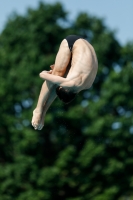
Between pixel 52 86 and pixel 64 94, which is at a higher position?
pixel 52 86

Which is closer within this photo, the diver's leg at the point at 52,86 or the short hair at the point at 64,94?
the short hair at the point at 64,94

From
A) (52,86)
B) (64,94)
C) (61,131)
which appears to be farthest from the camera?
(61,131)

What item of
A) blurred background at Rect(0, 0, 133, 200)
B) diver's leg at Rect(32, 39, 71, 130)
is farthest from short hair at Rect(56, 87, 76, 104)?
blurred background at Rect(0, 0, 133, 200)

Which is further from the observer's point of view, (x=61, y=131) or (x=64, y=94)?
(x=61, y=131)

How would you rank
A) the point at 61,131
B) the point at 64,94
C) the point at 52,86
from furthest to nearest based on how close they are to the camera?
the point at 61,131 < the point at 52,86 < the point at 64,94

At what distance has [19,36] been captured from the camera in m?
34.9

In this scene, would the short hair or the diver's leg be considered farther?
the diver's leg

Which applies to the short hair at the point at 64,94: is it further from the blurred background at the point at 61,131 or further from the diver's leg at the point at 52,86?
the blurred background at the point at 61,131

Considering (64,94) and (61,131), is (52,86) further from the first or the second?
(61,131)

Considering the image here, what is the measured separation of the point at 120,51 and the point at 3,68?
6.40 metres

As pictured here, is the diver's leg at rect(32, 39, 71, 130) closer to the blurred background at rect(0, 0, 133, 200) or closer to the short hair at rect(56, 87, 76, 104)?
Answer: the short hair at rect(56, 87, 76, 104)

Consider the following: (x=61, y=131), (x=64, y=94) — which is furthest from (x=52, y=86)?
(x=61, y=131)

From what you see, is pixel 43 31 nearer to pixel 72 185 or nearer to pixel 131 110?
pixel 131 110

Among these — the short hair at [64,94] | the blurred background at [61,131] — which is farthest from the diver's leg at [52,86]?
→ the blurred background at [61,131]
